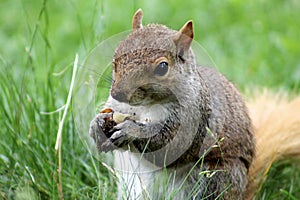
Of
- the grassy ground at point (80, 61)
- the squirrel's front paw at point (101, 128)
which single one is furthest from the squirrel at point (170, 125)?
the grassy ground at point (80, 61)

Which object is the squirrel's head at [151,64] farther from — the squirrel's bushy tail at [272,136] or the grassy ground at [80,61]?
the squirrel's bushy tail at [272,136]

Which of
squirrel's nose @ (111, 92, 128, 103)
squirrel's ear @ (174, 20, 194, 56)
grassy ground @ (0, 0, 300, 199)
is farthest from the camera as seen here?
grassy ground @ (0, 0, 300, 199)

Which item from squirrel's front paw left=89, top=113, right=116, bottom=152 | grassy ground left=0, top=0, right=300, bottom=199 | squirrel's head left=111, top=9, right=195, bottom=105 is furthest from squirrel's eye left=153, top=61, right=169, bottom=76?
grassy ground left=0, top=0, right=300, bottom=199

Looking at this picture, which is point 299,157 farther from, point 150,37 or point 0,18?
point 0,18

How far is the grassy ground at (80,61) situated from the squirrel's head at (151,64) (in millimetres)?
470

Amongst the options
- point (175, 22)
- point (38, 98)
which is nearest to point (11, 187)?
point (38, 98)

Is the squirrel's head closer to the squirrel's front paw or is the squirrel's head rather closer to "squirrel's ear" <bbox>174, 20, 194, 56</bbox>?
"squirrel's ear" <bbox>174, 20, 194, 56</bbox>

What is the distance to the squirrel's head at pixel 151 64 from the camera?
7.66 feet

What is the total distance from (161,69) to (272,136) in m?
0.97

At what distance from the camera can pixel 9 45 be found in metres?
4.75

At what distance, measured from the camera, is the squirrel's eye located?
7.86ft

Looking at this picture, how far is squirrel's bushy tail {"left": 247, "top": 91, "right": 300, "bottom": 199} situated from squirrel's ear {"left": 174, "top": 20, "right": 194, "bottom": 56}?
2.49ft

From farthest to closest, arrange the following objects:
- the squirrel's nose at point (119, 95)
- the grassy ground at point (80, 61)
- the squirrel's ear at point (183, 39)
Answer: the grassy ground at point (80, 61), the squirrel's ear at point (183, 39), the squirrel's nose at point (119, 95)

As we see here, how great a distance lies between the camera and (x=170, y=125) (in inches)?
99.7
